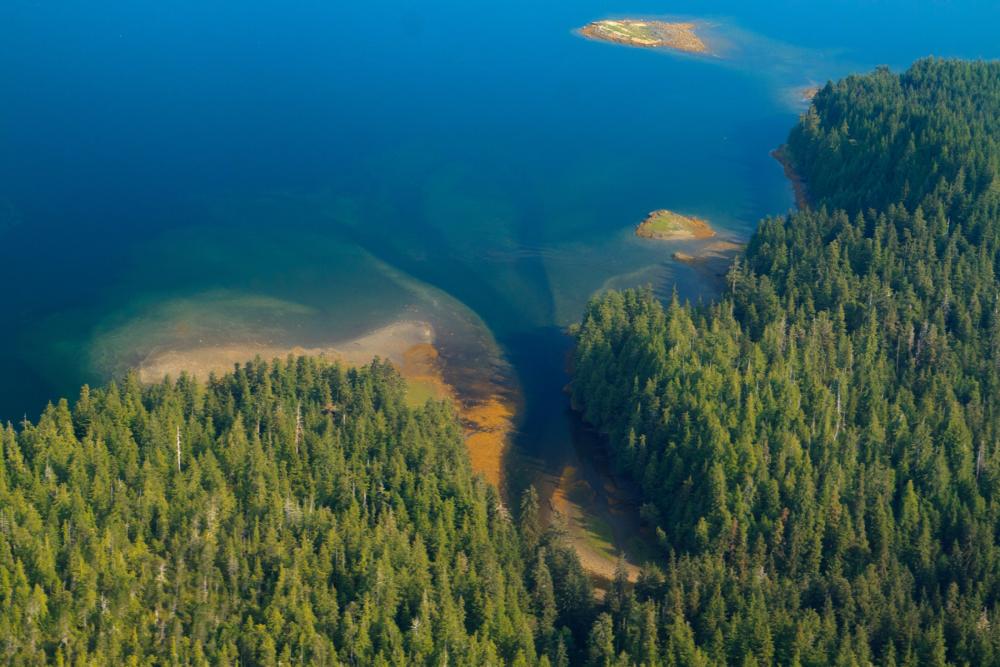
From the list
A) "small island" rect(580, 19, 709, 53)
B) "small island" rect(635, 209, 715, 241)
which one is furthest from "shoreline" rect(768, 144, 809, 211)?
"small island" rect(580, 19, 709, 53)

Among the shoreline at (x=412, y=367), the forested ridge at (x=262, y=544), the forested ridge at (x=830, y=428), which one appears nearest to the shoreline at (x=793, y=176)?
the forested ridge at (x=830, y=428)

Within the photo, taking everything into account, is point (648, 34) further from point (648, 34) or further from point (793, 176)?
point (793, 176)

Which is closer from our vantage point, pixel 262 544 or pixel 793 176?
pixel 262 544

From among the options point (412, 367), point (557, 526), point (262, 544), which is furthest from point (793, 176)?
point (262, 544)

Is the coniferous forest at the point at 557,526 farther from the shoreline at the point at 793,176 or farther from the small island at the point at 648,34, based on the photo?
the small island at the point at 648,34

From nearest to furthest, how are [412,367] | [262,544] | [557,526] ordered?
[262,544] < [557,526] < [412,367]

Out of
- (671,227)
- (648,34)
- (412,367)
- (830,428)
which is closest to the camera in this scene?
(830,428)
